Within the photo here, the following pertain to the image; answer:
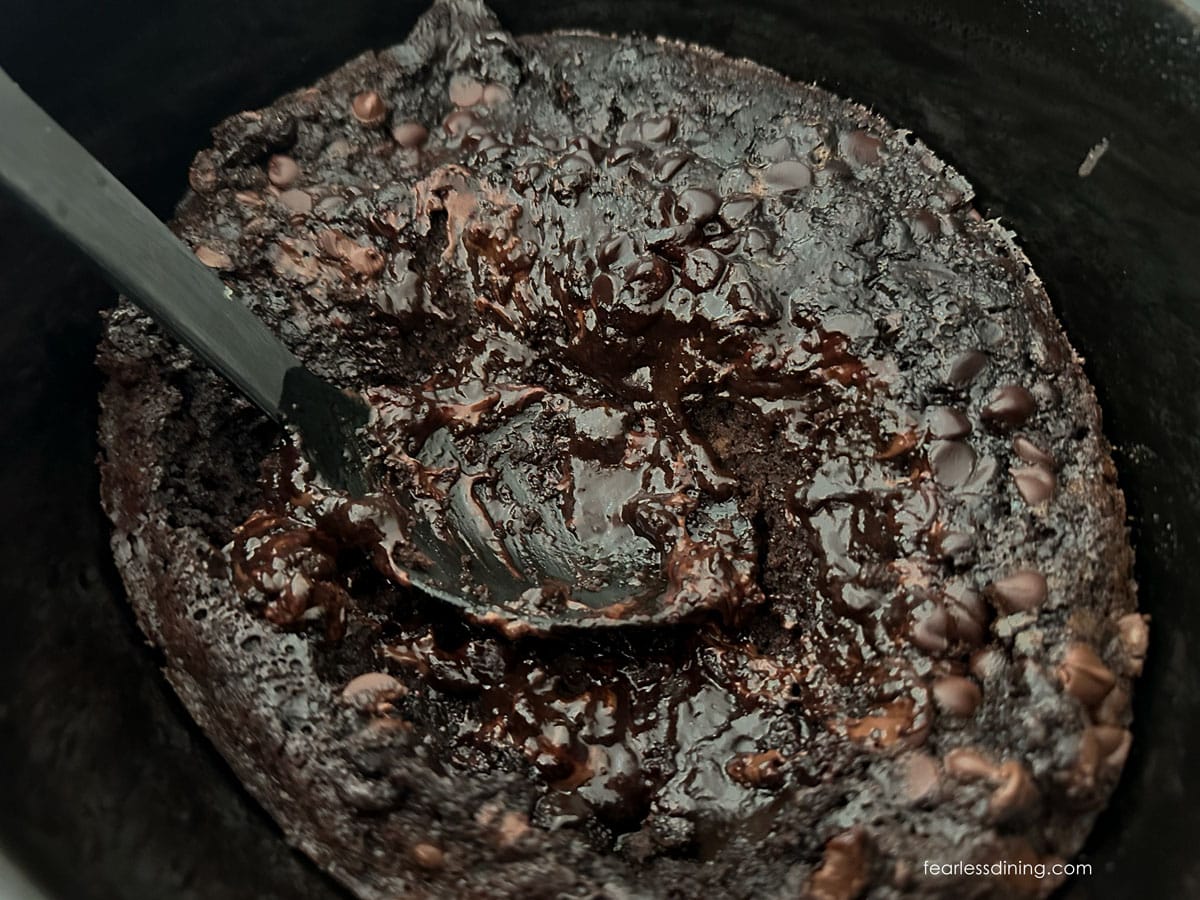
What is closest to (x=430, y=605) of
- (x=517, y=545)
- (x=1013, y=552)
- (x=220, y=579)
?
(x=517, y=545)

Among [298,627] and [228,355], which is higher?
[228,355]

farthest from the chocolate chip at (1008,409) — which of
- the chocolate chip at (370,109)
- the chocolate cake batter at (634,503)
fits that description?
the chocolate chip at (370,109)

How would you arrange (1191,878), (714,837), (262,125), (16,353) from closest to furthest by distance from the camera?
(1191,878) < (714,837) < (16,353) < (262,125)

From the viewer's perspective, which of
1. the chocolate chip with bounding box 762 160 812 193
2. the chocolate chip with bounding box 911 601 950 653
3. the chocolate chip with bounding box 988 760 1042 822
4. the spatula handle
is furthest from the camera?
the chocolate chip with bounding box 762 160 812 193

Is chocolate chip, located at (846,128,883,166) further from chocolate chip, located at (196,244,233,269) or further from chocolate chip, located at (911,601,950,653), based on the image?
chocolate chip, located at (196,244,233,269)

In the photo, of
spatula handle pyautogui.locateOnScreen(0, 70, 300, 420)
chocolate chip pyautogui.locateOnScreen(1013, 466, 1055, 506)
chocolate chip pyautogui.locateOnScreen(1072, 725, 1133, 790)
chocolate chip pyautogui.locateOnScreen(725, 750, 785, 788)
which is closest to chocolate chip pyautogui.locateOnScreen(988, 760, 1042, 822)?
chocolate chip pyautogui.locateOnScreen(1072, 725, 1133, 790)

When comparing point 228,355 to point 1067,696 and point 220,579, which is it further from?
point 1067,696
